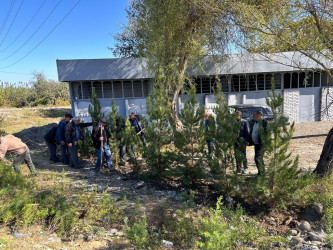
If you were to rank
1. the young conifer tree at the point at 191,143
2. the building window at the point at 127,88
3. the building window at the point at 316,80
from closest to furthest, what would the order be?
the young conifer tree at the point at 191,143 → the building window at the point at 127,88 → the building window at the point at 316,80

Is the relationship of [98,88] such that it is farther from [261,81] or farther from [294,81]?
[294,81]

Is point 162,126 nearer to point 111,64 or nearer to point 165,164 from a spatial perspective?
point 165,164

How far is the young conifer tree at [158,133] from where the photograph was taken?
573 cm

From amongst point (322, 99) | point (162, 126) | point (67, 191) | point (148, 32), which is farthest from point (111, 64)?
point (322, 99)

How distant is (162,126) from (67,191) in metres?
2.56

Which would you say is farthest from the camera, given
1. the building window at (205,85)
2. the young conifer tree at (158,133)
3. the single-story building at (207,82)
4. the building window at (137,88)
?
the building window at (205,85)

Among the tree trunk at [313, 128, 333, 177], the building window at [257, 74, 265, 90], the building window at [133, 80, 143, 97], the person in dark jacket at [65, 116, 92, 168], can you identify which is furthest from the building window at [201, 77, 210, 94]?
the tree trunk at [313, 128, 333, 177]

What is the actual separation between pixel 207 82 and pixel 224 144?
32.0 ft

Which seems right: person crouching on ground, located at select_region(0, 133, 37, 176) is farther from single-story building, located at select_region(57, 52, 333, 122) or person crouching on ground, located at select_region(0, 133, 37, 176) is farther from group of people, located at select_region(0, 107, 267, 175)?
single-story building, located at select_region(57, 52, 333, 122)

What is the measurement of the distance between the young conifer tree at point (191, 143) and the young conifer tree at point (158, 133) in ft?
1.02

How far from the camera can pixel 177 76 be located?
1004cm

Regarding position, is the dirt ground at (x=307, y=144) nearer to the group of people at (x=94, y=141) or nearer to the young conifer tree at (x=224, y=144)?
the group of people at (x=94, y=141)

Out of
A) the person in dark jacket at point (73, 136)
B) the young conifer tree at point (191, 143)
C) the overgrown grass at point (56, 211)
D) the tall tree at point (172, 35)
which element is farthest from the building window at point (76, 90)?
the young conifer tree at point (191, 143)

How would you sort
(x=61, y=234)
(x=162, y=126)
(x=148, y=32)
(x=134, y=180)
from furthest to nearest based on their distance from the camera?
(x=148, y=32) < (x=134, y=180) < (x=162, y=126) < (x=61, y=234)
